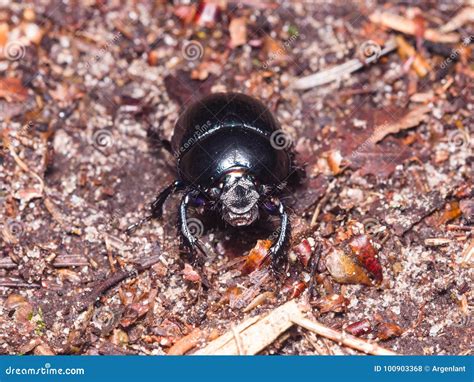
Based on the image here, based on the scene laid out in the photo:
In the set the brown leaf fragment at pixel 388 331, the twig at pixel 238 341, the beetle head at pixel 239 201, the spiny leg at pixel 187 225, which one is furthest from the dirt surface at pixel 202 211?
the beetle head at pixel 239 201

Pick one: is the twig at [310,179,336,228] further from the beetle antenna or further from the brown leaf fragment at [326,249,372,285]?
the beetle antenna

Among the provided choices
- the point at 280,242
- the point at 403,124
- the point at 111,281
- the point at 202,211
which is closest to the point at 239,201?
the point at 280,242

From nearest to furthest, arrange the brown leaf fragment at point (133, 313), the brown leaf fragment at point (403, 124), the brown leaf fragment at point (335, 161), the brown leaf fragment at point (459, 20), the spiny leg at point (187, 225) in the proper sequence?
the brown leaf fragment at point (133, 313), the spiny leg at point (187, 225), the brown leaf fragment at point (335, 161), the brown leaf fragment at point (403, 124), the brown leaf fragment at point (459, 20)

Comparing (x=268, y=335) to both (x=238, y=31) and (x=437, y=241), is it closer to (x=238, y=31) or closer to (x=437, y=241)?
(x=437, y=241)

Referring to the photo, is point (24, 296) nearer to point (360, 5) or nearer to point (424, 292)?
point (424, 292)

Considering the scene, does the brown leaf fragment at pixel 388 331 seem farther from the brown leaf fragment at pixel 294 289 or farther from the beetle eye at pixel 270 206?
the beetle eye at pixel 270 206

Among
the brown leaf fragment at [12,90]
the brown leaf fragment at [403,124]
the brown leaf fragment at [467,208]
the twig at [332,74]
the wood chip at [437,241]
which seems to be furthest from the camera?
the twig at [332,74]

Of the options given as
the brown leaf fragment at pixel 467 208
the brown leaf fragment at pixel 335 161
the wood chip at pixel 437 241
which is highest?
the brown leaf fragment at pixel 335 161

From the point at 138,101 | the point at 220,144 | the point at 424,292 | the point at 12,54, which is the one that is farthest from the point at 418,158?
the point at 12,54
